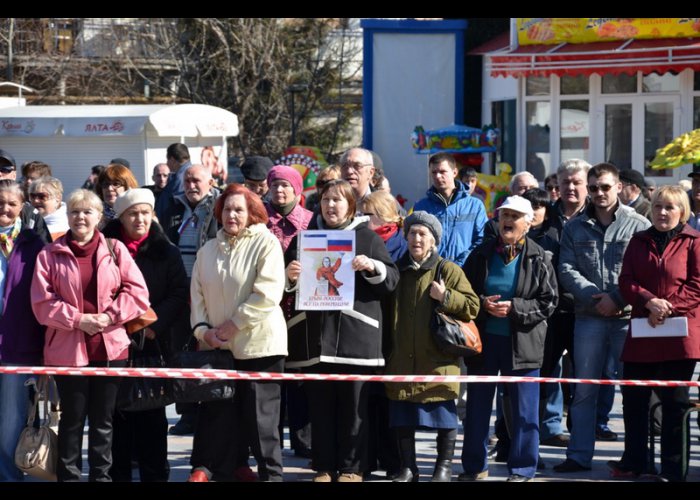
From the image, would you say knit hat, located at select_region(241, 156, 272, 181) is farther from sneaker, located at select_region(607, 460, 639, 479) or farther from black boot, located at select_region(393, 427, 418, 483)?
sneaker, located at select_region(607, 460, 639, 479)

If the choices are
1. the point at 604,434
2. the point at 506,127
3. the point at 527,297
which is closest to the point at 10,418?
the point at 527,297

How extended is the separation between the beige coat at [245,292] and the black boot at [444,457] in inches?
45.7

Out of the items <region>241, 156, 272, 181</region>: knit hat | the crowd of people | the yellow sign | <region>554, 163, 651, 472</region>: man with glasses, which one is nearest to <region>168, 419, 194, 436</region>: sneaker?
the crowd of people

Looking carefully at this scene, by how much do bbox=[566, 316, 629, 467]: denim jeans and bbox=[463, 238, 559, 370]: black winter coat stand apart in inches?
17.9

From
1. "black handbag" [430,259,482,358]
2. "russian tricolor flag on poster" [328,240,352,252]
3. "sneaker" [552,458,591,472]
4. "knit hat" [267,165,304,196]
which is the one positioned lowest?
"sneaker" [552,458,591,472]

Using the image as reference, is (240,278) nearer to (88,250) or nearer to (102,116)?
(88,250)

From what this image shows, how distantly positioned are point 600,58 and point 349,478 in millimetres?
14317

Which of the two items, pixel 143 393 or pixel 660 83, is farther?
pixel 660 83

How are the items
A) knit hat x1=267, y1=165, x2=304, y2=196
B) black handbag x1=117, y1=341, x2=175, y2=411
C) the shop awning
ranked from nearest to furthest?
black handbag x1=117, y1=341, x2=175, y2=411
knit hat x1=267, y1=165, x2=304, y2=196
the shop awning

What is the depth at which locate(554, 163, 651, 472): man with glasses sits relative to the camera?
25.0 ft

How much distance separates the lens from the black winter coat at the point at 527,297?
282 inches

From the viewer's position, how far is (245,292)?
6863 mm

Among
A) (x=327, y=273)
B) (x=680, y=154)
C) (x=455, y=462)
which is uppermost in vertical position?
(x=680, y=154)

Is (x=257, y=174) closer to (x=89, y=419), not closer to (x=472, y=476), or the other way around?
(x=89, y=419)
